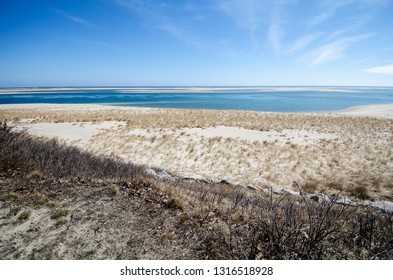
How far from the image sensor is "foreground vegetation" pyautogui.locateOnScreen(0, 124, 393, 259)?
3291mm

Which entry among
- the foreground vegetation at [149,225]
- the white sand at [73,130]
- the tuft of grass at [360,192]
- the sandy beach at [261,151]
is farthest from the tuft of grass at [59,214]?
the white sand at [73,130]

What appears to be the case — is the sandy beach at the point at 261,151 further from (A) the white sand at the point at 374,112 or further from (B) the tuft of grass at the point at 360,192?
(A) the white sand at the point at 374,112

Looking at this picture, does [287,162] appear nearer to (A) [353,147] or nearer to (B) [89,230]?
(A) [353,147]

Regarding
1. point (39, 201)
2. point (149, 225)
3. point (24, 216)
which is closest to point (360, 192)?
point (149, 225)

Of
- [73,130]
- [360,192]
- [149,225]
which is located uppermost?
[149,225]

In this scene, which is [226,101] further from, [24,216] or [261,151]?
[24,216]

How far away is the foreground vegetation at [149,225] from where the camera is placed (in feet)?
10.8

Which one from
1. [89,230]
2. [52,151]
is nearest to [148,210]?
[89,230]

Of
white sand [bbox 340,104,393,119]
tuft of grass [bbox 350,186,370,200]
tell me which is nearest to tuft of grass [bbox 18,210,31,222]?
tuft of grass [bbox 350,186,370,200]

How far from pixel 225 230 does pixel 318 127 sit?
2236 cm

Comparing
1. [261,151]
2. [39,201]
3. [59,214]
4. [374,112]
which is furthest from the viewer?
[374,112]

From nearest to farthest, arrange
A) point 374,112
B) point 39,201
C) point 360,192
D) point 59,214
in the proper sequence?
point 59,214 < point 39,201 < point 360,192 < point 374,112

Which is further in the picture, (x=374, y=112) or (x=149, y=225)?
(x=374, y=112)

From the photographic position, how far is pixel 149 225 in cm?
409
